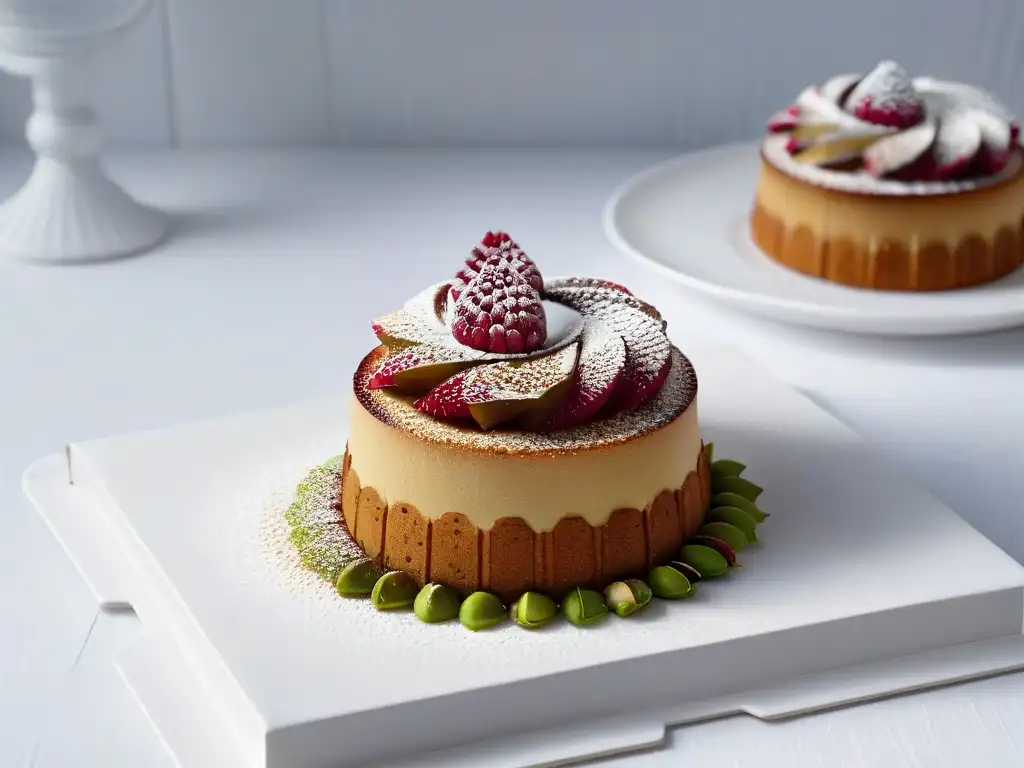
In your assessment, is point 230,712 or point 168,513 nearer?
point 230,712

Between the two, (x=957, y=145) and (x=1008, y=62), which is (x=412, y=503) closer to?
(x=957, y=145)

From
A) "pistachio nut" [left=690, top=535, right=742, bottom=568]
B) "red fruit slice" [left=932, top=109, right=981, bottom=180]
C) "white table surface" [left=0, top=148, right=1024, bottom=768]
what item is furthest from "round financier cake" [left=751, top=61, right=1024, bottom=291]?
"pistachio nut" [left=690, top=535, right=742, bottom=568]

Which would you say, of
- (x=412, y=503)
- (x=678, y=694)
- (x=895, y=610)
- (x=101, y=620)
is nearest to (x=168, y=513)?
(x=101, y=620)

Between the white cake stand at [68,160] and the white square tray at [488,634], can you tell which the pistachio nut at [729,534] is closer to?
the white square tray at [488,634]

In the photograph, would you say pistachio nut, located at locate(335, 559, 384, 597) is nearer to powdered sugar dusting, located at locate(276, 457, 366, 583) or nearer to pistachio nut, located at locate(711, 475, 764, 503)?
powdered sugar dusting, located at locate(276, 457, 366, 583)

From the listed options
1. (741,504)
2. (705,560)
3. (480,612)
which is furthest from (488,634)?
(741,504)

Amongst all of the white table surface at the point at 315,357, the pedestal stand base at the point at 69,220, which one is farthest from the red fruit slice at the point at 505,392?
the pedestal stand base at the point at 69,220
